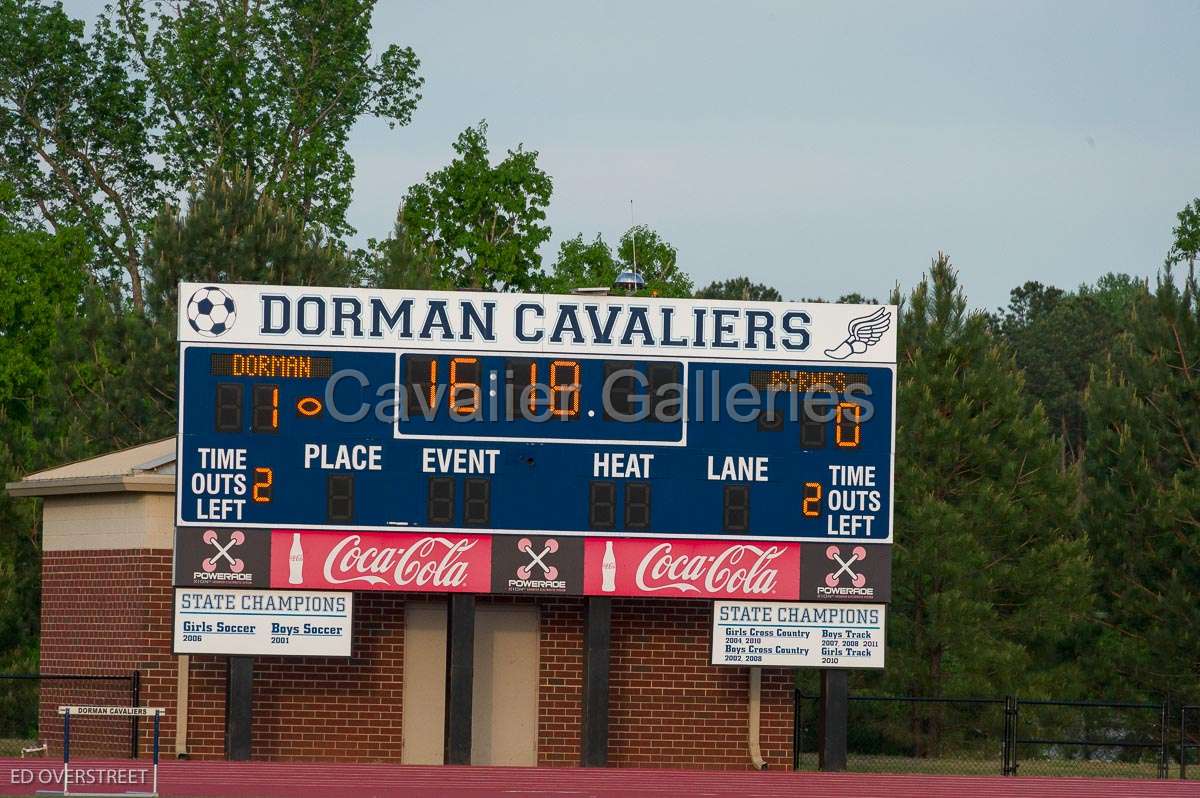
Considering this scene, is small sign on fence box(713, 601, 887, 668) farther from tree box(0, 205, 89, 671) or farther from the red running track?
tree box(0, 205, 89, 671)

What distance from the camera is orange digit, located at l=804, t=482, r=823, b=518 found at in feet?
91.1

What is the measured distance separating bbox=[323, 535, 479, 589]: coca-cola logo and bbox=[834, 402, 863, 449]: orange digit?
16.9ft

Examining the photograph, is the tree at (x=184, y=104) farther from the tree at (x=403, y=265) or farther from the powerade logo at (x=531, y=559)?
the powerade logo at (x=531, y=559)

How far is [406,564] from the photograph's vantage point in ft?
90.3

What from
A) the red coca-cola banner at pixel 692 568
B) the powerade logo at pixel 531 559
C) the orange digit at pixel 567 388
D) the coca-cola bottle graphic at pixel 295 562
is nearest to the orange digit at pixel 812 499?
the red coca-cola banner at pixel 692 568

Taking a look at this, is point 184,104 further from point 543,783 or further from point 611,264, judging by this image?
point 543,783

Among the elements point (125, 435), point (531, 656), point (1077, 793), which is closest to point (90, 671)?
point (531, 656)

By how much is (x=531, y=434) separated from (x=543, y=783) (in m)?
4.70

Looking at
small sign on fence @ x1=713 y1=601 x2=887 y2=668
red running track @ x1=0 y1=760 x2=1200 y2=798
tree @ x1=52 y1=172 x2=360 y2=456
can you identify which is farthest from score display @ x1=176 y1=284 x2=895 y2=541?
tree @ x1=52 y1=172 x2=360 y2=456

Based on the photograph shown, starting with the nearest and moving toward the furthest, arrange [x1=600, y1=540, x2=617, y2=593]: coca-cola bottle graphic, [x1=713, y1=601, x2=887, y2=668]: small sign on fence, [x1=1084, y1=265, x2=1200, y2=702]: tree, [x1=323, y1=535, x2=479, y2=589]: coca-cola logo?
[x1=323, y1=535, x2=479, y2=589]: coca-cola logo < [x1=600, y1=540, x2=617, y2=593]: coca-cola bottle graphic < [x1=713, y1=601, x2=887, y2=668]: small sign on fence < [x1=1084, y1=265, x2=1200, y2=702]: tree

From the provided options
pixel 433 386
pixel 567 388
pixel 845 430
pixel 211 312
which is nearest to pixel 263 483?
pixel 211 312

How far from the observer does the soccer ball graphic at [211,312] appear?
27.2 m

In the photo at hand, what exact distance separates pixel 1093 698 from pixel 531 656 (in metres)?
16.1

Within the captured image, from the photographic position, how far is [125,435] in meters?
48.5
